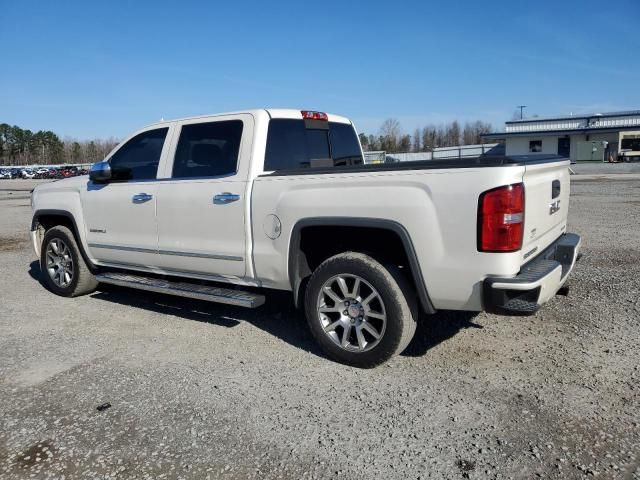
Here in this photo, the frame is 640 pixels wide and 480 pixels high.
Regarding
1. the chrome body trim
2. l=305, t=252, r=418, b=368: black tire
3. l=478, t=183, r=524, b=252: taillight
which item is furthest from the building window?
l=478, t=183, r=524, b=252: taillight

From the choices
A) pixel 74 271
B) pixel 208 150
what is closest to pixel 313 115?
pixel 208 150

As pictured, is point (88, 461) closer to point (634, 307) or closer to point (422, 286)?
point (422, 286)

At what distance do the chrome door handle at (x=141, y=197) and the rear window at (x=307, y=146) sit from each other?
54.4 inches

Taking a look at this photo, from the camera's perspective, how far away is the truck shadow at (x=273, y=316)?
4566 mm

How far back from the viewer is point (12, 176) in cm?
8031

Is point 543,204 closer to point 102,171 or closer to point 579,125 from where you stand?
point 102,171

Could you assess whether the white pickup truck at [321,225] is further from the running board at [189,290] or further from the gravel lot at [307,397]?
the gravel lot at [307,397]

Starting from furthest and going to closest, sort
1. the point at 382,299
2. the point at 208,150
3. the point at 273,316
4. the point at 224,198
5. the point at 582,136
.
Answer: the point at 582,136, the point at 273,316, the point at 208,150, the point at 224,198, the point at 382,299

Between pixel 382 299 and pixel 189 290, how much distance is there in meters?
1.94

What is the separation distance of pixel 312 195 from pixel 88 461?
2287 millimetres

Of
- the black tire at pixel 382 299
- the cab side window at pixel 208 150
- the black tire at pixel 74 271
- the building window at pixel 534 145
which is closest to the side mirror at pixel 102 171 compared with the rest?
the cab side window at pixel 208 150

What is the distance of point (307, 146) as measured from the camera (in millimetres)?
5133

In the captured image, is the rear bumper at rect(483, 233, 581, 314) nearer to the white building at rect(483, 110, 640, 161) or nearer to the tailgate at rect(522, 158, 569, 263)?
the tailgate at rect(522, 158, 569, 263)

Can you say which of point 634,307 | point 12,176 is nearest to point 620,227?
point 634,307
